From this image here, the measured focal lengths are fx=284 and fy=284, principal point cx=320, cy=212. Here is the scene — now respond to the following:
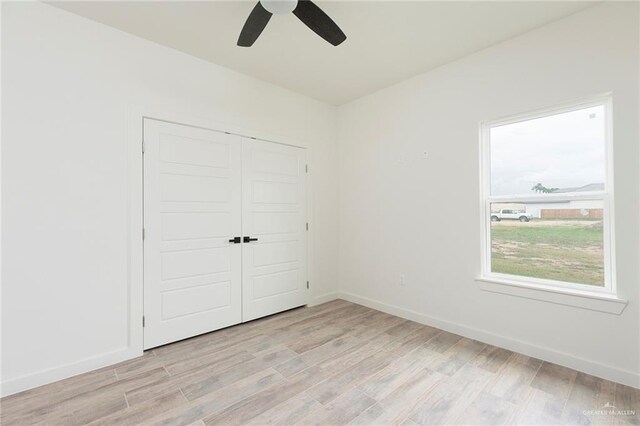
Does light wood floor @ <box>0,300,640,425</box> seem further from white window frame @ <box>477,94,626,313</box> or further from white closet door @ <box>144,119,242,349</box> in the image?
white window frame @ <box>477,94,626,313</box>

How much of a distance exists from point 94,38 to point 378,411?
11.7ft

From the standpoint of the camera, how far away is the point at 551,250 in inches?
99.3

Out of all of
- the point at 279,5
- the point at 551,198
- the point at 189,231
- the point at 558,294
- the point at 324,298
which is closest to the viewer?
the point at 279,5

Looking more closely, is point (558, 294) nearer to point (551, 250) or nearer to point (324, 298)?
point (551, 250)

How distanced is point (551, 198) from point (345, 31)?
233 cm

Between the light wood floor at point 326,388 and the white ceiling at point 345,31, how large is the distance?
112 inches

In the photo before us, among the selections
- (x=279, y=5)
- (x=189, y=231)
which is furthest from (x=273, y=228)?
(x=279, y=5)

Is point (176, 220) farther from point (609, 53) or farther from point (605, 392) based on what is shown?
point (609, 53)

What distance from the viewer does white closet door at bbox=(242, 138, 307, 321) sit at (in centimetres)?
330

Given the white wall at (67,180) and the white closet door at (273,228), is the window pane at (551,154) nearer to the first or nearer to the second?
the white closet door at (273,228)

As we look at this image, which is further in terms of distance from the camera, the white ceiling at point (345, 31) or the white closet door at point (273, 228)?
the white closet door at point (273, 228)

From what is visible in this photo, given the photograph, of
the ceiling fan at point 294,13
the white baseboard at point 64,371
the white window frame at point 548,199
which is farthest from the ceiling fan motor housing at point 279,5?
the white baseboard at point 64,371

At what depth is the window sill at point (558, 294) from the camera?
2117 mm

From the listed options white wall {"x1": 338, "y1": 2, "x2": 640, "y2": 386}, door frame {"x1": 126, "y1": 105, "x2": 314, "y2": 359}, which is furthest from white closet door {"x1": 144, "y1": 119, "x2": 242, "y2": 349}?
white wall {"x1": 338, "y1": 2, "x2": 640, "y2": 386}
